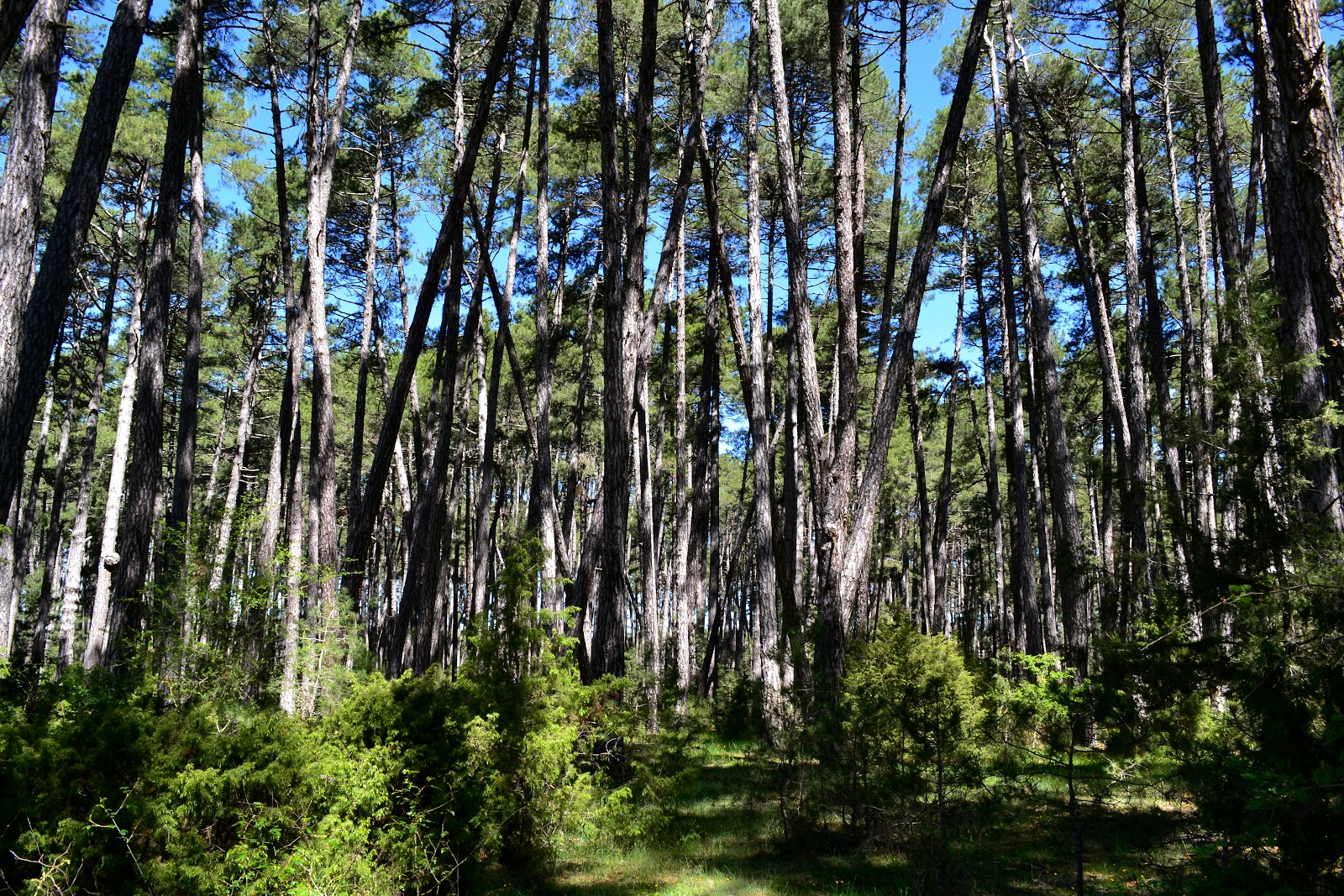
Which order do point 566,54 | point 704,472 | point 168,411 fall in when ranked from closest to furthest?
point 566,54 < point 704,472 < point 168,411

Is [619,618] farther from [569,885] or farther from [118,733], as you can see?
[118,733]

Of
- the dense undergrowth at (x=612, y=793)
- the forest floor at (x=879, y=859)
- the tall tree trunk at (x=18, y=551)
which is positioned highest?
the tall tree trunk at (x=18, y=551)

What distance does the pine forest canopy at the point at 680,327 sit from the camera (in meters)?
4.82

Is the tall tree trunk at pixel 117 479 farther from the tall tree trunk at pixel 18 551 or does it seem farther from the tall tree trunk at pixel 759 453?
the tall tree trunk at pixel 759 453

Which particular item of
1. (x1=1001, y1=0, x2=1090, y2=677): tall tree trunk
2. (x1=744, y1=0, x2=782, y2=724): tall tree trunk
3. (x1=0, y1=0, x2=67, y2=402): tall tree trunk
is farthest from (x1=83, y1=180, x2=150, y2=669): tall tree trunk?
(x1=1001, y1=0, x2=1090, y2=677): tall tree trunk

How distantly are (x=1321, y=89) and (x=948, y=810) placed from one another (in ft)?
17.1

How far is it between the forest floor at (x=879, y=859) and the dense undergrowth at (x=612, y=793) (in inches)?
1.1

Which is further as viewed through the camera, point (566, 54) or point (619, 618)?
point (566, 54)

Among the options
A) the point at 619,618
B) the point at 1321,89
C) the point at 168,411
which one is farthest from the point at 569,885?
the point at 168,411

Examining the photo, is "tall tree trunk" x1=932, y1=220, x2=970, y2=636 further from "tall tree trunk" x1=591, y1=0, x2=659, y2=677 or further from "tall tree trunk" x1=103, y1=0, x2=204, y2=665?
"tall tree trunk" x1=103, y1=0, x2=204, y2=665

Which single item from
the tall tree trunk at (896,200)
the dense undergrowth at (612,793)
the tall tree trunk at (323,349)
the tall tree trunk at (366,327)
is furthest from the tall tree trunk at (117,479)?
the tall tree trunk at (896,200)

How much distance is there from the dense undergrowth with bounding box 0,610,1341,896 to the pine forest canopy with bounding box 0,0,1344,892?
0.34 metres

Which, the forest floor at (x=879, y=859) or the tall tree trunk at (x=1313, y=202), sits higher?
the tall tree trunk at (x=1313, y=202)

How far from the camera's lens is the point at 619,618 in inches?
278
